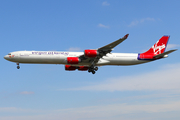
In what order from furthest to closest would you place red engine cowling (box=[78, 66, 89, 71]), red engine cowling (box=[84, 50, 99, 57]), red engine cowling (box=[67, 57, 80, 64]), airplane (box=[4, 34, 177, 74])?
1. red engine cowling (box=[78, 66, 89, 71])
2. red engine cowling (box=[67, 57, 80, 64])
3. airplane (box=[4, 34, 177, 74])
4. red engine cowling (box=[84, 50, 99, 57])

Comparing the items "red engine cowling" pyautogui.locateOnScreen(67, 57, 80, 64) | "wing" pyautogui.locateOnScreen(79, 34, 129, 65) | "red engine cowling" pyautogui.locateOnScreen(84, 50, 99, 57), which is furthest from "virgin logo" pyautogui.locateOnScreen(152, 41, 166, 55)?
"red engine cowling" pyautogui.locateOnScreen(67, 57, 80, 64)

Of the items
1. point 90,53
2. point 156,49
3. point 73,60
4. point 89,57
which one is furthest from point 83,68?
point 156,49

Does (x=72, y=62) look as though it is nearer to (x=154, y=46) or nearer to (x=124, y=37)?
(x=124, y=37)

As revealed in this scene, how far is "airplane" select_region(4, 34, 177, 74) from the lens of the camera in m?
47.0

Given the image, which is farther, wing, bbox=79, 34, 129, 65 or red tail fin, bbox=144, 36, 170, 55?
red tail fin, bbox=144, 36, 170, 55

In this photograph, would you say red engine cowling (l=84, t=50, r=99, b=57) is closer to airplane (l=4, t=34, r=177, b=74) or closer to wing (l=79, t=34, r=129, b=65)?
airplane (l=4, t=34, r=177, b=74)

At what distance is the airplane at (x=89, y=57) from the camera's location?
4697 centimetres

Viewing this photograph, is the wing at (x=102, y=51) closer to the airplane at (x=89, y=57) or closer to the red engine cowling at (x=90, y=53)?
the airplane at (x=89, y=57)

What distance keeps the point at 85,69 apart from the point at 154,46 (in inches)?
624

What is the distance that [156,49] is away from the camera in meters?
55.3

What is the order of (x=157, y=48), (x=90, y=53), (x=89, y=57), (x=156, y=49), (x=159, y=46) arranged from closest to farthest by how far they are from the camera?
(x=90, y=53) → (x=89, y=57) → (x=156, y=49) → (x=157, y=48) → (x=159, y=46)

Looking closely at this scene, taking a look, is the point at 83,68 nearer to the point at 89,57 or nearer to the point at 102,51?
the point at 89,57

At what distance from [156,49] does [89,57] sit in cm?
1696

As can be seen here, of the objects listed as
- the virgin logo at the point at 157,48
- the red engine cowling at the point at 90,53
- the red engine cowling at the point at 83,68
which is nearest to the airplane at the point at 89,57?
the red engine cowling at the point at 90,53
